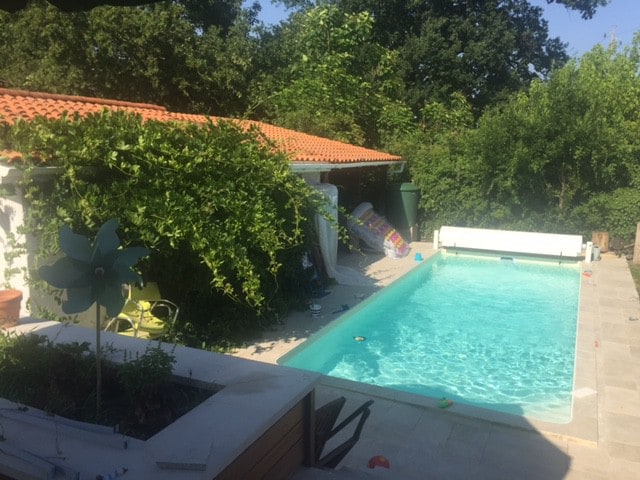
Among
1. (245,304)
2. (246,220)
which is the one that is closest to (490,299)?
(245,304)

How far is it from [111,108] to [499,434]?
906cm

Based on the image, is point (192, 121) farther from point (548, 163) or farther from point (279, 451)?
point (548, 163)

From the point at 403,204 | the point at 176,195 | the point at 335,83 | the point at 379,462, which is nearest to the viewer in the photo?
the point at 379,462

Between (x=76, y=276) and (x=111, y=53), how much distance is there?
58.3 ft

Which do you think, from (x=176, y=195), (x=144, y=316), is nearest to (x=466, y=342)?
(x=144, y=316)

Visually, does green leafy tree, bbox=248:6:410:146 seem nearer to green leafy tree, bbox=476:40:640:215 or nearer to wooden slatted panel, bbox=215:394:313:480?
green leafy tree, bbox=476:40:640:215

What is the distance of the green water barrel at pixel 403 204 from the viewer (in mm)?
17688

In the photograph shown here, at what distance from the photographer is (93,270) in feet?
11.0

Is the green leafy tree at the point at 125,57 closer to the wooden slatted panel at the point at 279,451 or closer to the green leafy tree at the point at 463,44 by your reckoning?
the green leafy tree at the point at 463,44

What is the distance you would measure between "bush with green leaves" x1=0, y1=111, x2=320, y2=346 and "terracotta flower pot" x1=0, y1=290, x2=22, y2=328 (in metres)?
0.92

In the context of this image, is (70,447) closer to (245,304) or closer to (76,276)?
(76,276)

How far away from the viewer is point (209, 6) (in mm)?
26344

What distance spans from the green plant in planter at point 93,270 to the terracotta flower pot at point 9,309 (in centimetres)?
258

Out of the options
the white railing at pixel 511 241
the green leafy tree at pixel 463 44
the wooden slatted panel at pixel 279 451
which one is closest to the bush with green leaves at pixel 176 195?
the wooden slatted panel at pixel 279 451
